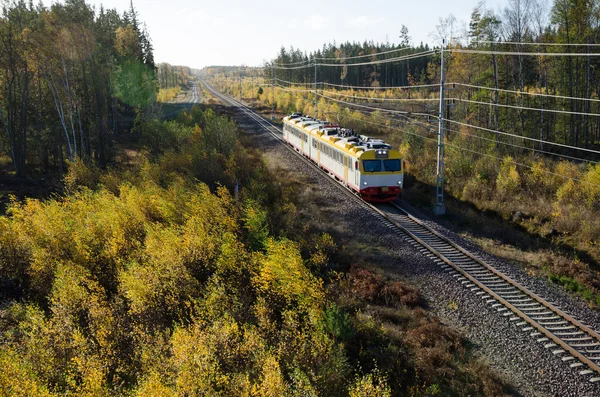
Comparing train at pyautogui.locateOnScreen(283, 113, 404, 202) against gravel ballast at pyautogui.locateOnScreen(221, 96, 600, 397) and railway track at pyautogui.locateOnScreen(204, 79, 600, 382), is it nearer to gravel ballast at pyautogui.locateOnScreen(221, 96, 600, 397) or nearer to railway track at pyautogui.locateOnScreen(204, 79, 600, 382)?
gravel ballast at pyautogui.locateOnScreen(221, 96, 600, 397)

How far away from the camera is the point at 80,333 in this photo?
9.76 meters

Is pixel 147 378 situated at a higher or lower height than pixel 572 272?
higher

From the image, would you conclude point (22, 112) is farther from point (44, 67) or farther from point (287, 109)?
point (287, 109)

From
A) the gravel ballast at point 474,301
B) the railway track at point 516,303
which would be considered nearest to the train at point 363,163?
the gravel ballast at point 474,301

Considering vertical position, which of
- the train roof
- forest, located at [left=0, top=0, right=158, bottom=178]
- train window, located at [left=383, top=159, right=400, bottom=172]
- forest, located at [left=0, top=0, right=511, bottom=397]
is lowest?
forest, located at [left=0, top=0, right=511, bottom=397]

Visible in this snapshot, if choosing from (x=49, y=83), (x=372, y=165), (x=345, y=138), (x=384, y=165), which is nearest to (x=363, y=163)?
(x=372, y=165)

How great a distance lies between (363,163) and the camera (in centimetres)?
2105

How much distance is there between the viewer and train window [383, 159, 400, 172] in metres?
21.3

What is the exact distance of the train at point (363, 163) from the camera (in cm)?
2114

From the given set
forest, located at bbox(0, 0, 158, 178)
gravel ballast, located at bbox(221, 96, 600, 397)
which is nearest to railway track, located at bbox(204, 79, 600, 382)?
gravel ballast, located at bbox(221, 96, 600, 397)

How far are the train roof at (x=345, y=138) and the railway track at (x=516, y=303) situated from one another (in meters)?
4.56

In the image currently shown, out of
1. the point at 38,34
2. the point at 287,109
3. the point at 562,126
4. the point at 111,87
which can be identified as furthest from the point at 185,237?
the point at 287,109

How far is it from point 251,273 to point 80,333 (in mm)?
4861

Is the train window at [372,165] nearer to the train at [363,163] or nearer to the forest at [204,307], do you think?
the train at [363,163]
